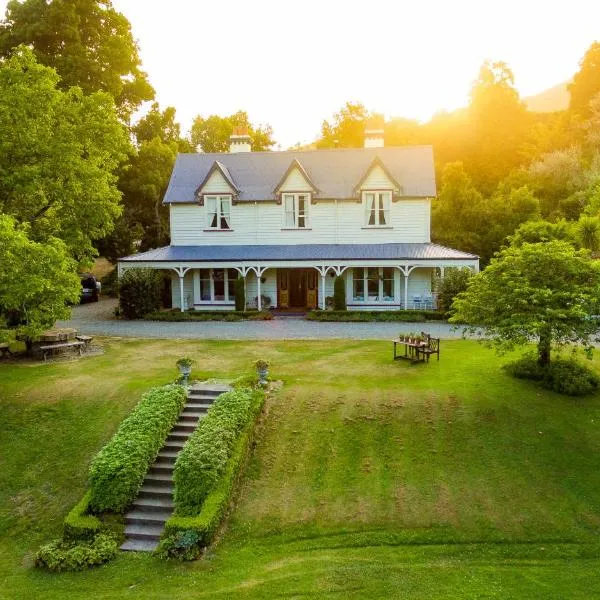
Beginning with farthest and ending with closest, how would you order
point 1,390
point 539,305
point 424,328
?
point 424,328 < point 1,390 < point 539,305

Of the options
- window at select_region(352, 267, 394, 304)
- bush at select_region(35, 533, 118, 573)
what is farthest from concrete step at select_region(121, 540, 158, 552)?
window at select_region(352, 267, 394, 304)

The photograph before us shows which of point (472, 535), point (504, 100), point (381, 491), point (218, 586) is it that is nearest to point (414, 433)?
point (381, 491)

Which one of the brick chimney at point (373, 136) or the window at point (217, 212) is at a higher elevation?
the brick chimney at point (373, 136)

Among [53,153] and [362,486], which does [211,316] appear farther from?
[362,486]

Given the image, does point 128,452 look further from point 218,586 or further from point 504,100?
point 504,100

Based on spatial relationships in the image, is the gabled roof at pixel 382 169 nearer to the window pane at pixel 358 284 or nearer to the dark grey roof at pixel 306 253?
the dark grey roof at pixel 306 253

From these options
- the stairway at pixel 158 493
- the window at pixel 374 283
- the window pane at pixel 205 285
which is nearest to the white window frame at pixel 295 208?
the window at pixel 374 283
